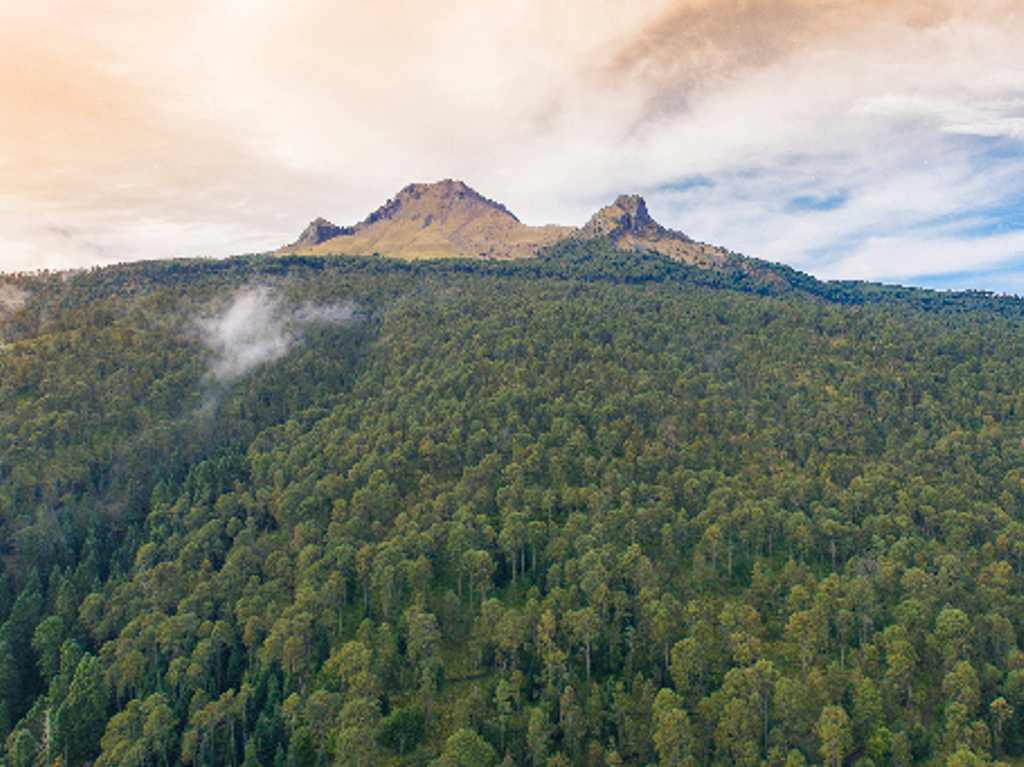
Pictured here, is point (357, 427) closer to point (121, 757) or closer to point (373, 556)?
point (373, 556)

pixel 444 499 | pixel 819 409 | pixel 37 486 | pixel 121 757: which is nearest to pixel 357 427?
pixel 444 499

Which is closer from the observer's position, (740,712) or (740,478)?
(740,712)

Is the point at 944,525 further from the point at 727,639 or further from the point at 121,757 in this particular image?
the point at 121,757

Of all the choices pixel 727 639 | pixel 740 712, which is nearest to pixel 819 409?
pixel 727 639

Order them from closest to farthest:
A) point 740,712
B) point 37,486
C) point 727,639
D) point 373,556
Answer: point 740,712 < point 727,639 < point 373,556 < point 37,486

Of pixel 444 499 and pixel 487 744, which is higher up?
pixel 444 499

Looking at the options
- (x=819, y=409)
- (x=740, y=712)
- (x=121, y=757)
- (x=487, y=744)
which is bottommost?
(x=121, y=757)

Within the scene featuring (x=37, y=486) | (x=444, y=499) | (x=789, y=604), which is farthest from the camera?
(x=37, y=486)
